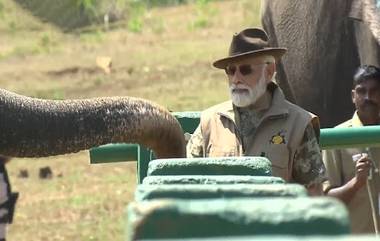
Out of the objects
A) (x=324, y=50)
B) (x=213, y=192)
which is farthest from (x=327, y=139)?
(x=324, y=50)

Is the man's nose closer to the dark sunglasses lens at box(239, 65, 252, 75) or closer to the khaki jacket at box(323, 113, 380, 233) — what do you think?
the dark sunglasses lens at box(239, 65, 252, 75)

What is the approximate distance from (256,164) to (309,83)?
15.6ft

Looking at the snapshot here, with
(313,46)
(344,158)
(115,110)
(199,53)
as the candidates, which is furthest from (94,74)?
(115,110)

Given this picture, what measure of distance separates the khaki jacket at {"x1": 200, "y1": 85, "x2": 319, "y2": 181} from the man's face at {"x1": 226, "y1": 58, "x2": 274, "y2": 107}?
80 mm

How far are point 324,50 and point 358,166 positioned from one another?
239cm

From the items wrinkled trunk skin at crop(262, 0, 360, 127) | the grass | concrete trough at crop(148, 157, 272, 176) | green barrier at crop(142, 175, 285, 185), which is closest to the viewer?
green barrier at crop(142, 175, 285, 185)

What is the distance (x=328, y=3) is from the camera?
24.0 ft

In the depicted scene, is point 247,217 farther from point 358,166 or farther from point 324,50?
point 324,50

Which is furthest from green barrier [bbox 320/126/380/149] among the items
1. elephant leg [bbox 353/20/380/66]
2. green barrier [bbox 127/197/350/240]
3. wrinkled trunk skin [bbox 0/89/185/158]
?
green barrier [bbox 127/197/350/240]

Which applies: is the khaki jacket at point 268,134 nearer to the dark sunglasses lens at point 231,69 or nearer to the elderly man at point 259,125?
the elderly man at point 259,125

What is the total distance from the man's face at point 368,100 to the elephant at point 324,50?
139 centimetres

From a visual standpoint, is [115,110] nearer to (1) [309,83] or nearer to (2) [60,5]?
(1) [309,83]

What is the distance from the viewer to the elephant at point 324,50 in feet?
23.3

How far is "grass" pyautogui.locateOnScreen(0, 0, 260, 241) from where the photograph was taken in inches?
390
